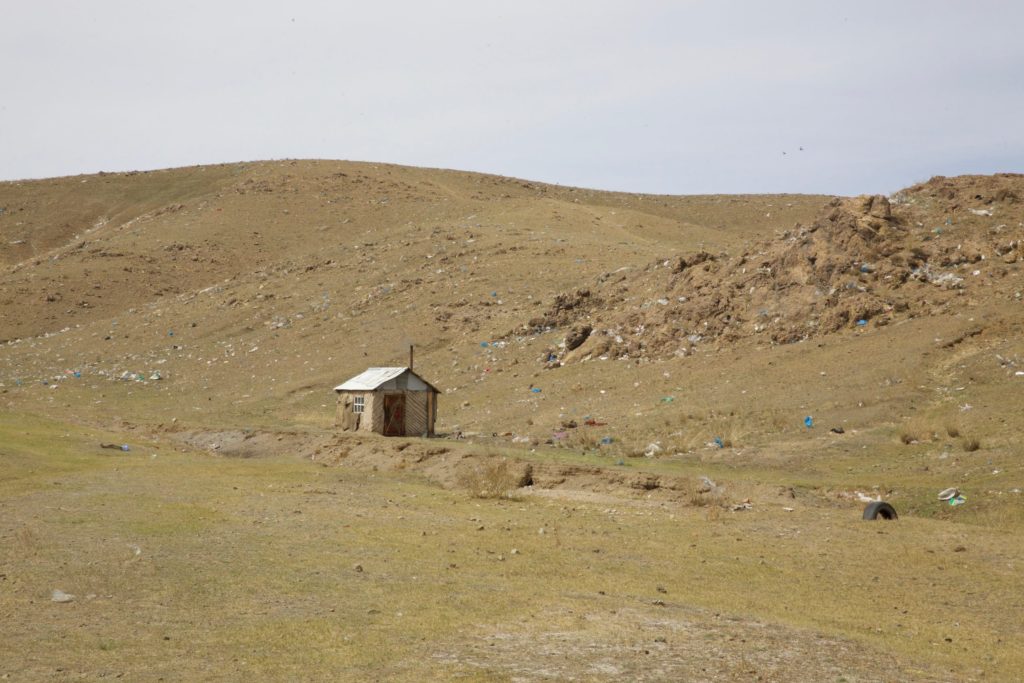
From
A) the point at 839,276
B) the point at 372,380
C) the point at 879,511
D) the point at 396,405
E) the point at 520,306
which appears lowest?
the point at 879,511

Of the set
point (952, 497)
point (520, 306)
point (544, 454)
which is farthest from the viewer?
point (520, 306)

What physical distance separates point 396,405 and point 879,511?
1800cm

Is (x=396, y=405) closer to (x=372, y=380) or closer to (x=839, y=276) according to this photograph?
(x=372, y=380)

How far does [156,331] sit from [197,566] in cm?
4576

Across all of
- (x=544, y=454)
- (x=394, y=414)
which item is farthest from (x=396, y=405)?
(x=544, y=454)

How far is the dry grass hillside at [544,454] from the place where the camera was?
37.7 feet

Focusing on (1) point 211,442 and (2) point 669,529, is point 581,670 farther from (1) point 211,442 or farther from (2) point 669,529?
(1) point 211,442

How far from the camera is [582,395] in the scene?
35.7 metres

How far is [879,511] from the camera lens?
19.0m

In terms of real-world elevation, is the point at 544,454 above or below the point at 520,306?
below

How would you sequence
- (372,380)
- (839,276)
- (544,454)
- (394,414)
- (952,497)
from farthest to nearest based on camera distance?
(839,276), (372,380), (394,414), (544,454), (952,497)

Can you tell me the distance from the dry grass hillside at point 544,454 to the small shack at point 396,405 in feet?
5.35

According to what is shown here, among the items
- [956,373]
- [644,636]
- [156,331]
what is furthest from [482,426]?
[156,331]

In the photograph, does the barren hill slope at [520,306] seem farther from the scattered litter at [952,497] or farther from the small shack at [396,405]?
the scattered litter at [952,497]
